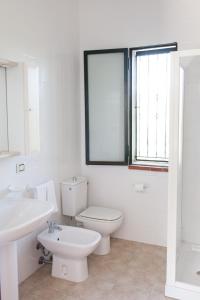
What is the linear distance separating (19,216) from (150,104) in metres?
1.88

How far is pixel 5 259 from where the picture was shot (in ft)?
6.54

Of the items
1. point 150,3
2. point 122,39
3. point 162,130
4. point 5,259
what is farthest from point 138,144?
point 5,259

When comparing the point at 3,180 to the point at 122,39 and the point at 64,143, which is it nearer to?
A: the point at 64,143

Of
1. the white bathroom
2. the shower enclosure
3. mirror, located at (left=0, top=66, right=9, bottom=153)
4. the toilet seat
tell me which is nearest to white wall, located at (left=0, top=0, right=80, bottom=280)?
the white bathroom

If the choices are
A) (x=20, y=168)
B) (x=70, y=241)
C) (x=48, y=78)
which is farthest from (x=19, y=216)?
(x=48, y=78)

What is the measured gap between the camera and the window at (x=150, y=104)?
3.10m

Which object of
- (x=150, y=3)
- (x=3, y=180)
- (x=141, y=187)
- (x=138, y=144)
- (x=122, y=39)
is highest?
(x=150, y=3)

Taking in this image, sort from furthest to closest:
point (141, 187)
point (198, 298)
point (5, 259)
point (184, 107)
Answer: point (141, 187) → point (184, 107) → point (198, 298) → point (5, 259)

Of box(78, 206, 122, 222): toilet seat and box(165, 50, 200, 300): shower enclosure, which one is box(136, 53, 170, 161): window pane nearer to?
box(165, 50, 200, 300): shower enclosure

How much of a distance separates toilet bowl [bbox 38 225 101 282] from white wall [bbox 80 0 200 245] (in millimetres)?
847

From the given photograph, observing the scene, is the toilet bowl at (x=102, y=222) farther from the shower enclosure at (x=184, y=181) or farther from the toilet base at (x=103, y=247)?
the shower enclosure at (x=184, y=181)

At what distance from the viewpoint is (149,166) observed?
313 cm

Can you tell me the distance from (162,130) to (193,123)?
0.46 m

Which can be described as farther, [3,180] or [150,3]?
[150,3]
